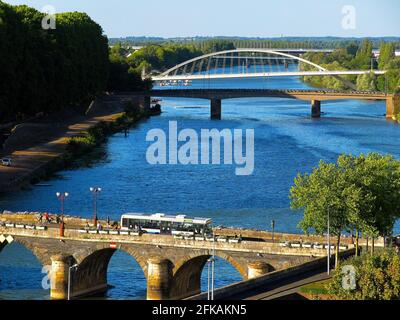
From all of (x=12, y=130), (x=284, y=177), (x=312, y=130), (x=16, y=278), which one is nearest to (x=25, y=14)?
(x=12, y=130)

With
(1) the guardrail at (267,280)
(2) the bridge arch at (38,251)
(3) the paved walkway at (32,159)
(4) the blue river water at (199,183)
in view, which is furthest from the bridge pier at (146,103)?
(1) the guardrail at (267,280)

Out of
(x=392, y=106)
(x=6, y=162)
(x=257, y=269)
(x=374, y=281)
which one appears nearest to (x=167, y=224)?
(x=257, y=269)

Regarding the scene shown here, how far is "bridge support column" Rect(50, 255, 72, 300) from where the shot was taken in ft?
160

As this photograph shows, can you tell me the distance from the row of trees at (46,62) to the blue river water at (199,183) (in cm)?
659

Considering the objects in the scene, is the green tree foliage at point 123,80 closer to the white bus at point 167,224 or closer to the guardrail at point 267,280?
the white bus at point 167,224

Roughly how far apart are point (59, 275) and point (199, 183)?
3027 centimetres

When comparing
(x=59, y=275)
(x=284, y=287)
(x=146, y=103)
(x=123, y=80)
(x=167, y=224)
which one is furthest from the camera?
(x=123, y=80)

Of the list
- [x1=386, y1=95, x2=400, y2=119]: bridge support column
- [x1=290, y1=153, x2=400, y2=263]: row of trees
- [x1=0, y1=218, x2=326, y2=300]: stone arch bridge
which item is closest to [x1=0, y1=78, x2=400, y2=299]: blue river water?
[x1=0, y1=218, x2=326, y2=300]: stone arch bridge

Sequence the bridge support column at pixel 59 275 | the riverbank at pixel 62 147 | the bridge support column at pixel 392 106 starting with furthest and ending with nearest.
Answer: the bridge support column at pixel 392 106 → the riverbank at pixel 62 147 → the bridge support column at pixel 59 275

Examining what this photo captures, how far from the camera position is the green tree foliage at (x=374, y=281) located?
1491 inches

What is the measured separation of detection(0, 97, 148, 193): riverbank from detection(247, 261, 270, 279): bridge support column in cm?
2978

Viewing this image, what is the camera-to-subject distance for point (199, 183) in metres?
78.6

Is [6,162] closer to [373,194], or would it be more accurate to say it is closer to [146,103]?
[373,194]
